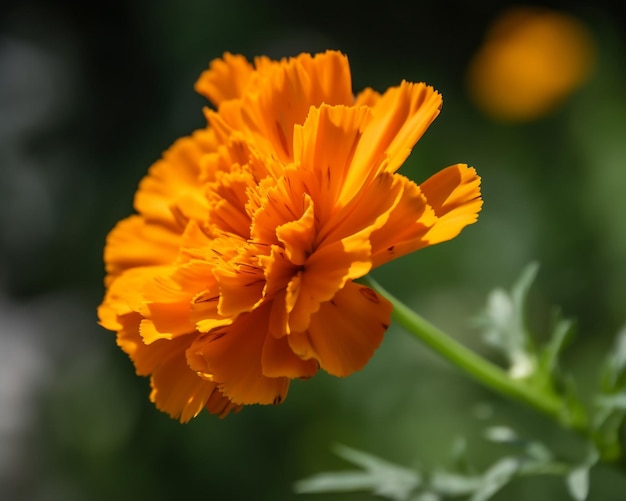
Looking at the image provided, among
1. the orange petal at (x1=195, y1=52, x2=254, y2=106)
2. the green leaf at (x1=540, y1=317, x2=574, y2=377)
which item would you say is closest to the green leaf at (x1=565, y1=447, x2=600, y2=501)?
the green leaf at (x1=540, y1=317, x2=574, y2=377)

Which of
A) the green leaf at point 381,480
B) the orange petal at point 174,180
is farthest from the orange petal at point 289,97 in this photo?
the green leaf at point 381,480

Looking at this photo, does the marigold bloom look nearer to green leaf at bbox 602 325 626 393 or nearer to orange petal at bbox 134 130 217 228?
orange petal at bbox 134 130 217 228

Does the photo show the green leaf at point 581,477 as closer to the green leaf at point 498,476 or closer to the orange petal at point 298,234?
the green leaf at point 498,476

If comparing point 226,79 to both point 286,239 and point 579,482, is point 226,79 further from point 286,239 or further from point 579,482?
point 579,482

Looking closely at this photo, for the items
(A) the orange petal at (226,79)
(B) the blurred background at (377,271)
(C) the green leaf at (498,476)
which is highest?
(A) the orange petal at (226,79)

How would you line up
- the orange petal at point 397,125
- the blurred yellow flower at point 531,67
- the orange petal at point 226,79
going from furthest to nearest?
the blurred yellow flower at point 531,67 < the orange petal at point 226,79 < the orange petal at point 397,125

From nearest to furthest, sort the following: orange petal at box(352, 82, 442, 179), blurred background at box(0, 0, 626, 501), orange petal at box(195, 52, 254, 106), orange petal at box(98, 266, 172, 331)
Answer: orange petal at box(352, 82, 442, 179) < orange petal at box(98, 266, 172, 331) < orange petal at box(195, 52, 254, 106) < blurred background at box(0, 0, 626, 501)
